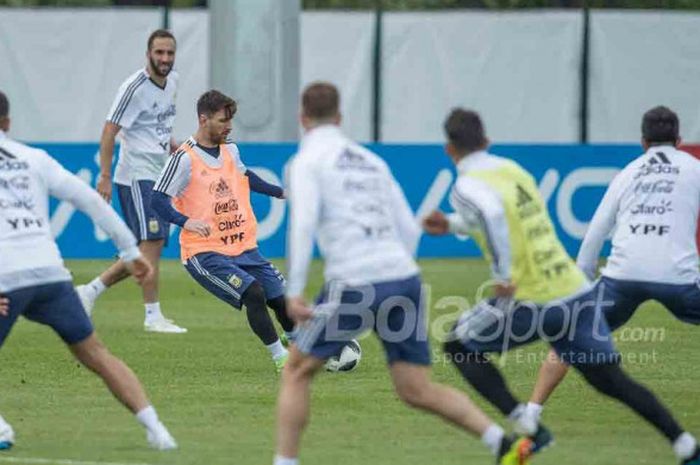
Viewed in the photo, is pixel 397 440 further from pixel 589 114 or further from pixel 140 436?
pixel 589 114

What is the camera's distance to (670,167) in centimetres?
1096

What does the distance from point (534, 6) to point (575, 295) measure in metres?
24.7

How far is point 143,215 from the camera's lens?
15719 millimetres

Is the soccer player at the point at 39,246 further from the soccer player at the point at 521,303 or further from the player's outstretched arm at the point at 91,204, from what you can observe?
the soccer player at the point at 521,303

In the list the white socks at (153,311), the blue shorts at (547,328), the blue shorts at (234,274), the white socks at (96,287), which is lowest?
the white socks at (153,311)

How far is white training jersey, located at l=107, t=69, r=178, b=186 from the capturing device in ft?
51.9

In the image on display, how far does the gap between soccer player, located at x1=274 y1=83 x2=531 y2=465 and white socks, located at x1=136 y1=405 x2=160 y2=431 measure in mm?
1259

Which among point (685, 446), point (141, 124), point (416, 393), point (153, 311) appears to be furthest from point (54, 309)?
point (141, 124)

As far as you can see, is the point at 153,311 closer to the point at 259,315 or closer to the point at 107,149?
the point at 107,149

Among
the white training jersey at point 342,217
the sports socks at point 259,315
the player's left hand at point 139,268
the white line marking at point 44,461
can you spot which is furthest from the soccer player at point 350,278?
the sports socks at point 259,315

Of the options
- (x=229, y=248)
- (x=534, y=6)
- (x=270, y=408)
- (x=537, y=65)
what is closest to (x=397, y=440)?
(x=270, y=408)

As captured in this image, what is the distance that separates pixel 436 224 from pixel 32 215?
2114mm

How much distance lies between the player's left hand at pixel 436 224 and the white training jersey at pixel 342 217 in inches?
14.0

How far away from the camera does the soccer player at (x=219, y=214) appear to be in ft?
43.4
